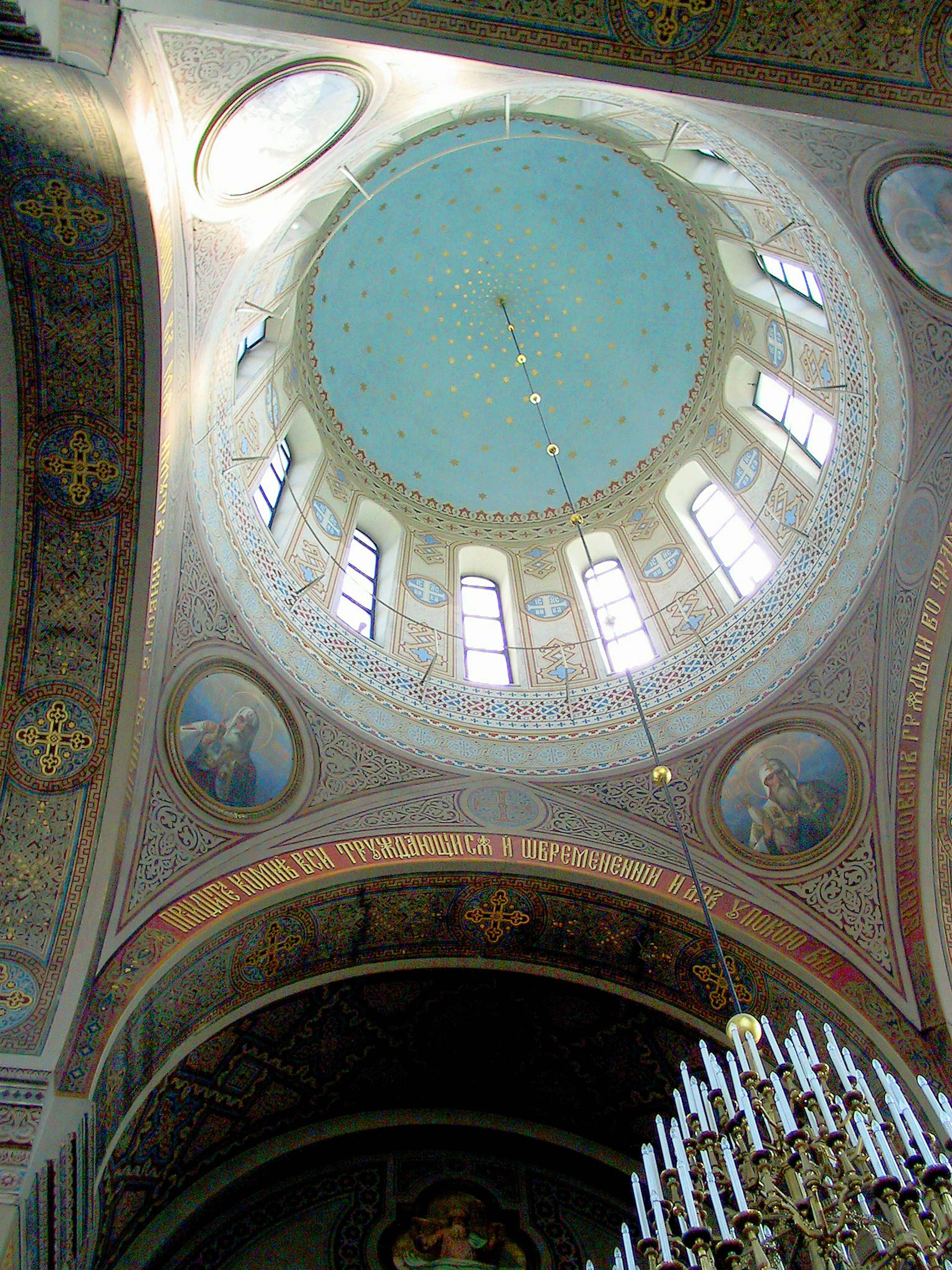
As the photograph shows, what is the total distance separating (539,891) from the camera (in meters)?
9.50

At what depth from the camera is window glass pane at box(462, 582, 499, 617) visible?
40.1 feet

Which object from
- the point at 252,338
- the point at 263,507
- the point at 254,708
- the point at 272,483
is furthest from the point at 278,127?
the point at 254,708

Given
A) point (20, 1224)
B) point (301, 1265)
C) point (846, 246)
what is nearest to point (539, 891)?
point (301, 1265)

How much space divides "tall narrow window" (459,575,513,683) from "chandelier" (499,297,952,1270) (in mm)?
5606

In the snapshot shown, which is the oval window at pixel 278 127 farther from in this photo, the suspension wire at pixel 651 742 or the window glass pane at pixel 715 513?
the window glass pane at pixel 715 513

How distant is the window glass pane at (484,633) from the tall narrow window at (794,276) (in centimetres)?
460

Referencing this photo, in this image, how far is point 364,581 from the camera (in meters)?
11.8

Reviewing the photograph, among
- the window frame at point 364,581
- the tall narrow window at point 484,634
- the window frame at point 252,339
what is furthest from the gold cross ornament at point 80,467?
the tall narrow window at point 484,634

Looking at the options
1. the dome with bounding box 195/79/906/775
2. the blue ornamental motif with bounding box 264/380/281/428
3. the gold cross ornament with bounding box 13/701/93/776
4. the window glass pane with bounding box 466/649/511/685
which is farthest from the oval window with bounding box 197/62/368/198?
the window glass pane with bounding box 466/649/511/685

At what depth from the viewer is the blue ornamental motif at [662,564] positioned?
1201 centimetres

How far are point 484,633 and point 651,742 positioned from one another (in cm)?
409

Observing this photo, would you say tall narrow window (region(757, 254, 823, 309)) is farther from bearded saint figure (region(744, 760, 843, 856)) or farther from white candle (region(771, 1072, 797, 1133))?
white candle (region(771, 1072, 797, 1133))

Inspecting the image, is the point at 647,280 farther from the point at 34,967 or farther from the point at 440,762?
the point at 34,967

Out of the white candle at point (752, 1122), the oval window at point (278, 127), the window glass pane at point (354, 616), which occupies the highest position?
the window glass pane at point (354, 616)
